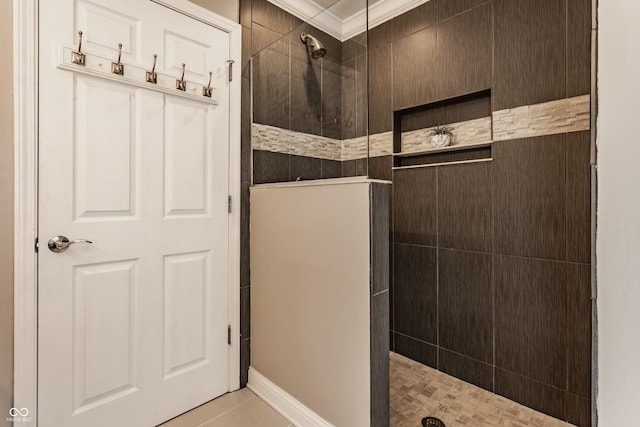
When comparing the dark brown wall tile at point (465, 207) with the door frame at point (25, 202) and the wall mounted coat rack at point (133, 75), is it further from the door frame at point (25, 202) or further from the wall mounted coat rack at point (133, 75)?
the door frame at point (25, 202)

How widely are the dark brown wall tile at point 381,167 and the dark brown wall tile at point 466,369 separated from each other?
1.35 m

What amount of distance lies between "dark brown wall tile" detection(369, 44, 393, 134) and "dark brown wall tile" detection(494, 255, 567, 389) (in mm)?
1304

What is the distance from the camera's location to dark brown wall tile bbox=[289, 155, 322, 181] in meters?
1.96

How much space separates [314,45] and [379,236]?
50.4 inches

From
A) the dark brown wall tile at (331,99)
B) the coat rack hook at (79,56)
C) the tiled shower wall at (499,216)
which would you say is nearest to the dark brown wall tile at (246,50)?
the dark brown wall tile at (331,99)

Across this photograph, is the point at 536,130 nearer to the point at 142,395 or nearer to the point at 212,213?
the point at 212,213

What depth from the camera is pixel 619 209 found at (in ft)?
0.96

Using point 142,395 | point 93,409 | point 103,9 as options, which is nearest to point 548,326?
point 142,395

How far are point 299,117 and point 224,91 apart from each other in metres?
0.47

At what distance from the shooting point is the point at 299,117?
6.79ft

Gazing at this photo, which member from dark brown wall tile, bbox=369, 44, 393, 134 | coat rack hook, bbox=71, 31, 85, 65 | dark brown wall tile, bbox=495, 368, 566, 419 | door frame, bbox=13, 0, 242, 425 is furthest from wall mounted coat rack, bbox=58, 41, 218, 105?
dark brown wall tile, bbox=495, 368, 566, 419

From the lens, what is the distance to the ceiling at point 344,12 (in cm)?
175

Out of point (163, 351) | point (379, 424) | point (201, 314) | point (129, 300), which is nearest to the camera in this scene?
point (379, 424)

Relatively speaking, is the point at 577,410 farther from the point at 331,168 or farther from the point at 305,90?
the point at 305,90
